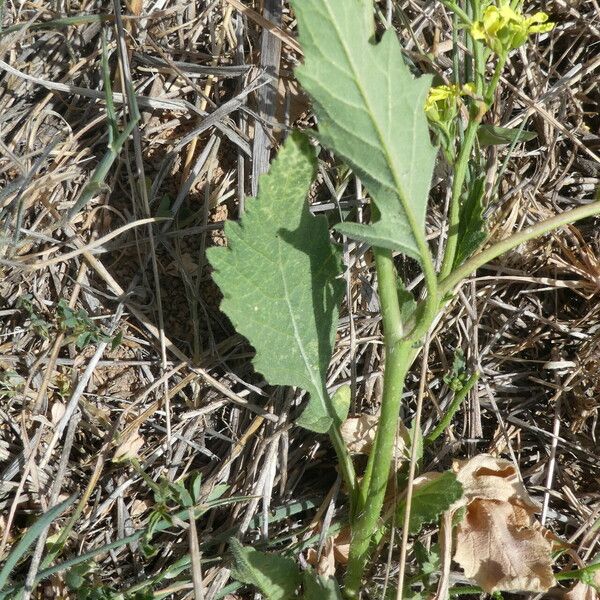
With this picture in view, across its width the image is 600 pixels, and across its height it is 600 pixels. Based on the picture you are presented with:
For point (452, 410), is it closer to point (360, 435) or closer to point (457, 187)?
point (360, 435)

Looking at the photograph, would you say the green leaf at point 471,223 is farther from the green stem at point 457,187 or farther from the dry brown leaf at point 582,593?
the dry brown leaf at point 582,593

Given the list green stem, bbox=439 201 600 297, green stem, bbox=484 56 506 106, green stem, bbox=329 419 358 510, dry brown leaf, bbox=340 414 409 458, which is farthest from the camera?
dry brown leaf, bbox=340 414 409 458

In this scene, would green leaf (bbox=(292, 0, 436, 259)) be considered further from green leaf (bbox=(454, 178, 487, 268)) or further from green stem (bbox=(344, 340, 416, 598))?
green stem (bbox=(344, 340, 416, 598))

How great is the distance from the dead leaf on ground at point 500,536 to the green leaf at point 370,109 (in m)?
0.75

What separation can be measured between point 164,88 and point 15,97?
43 cm

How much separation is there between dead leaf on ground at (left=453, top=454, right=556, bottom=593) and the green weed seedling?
17 cm

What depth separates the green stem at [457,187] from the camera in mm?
1481

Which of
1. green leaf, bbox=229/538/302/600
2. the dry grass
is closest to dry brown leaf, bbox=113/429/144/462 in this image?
the dry grass

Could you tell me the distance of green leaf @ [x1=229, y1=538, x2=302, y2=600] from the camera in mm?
1793

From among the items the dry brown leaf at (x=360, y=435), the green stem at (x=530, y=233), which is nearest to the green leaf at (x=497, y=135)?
the green stem at (x=530, y=233)

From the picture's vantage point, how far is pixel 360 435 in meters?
2.03

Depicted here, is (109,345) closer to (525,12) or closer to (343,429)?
(343,429)

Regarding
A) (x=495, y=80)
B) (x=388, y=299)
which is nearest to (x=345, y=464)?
(x=388, y=299)

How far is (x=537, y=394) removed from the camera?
224 centimetres
